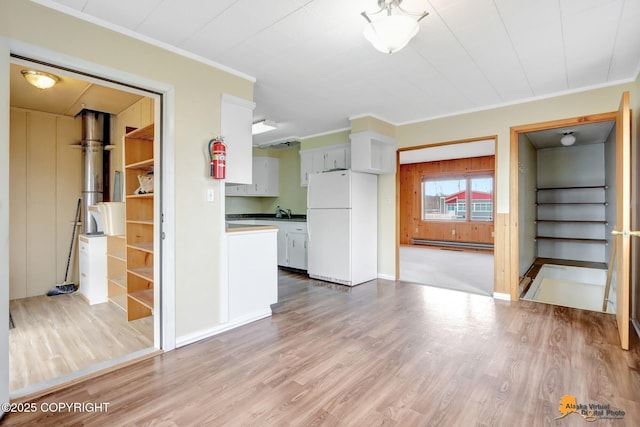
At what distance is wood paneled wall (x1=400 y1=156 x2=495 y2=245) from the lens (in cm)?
847

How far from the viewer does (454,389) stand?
194 centimetres

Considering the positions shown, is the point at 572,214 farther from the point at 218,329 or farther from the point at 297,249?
the point at 218,329

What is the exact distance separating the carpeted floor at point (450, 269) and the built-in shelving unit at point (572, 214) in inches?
55.8

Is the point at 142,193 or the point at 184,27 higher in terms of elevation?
the point at 184,27

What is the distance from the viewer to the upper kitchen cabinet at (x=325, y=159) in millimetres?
5039

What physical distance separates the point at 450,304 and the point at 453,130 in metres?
2.32

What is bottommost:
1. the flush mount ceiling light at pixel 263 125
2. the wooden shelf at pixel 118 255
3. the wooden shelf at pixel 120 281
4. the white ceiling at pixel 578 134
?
the wooden shelf at pixel 120 281

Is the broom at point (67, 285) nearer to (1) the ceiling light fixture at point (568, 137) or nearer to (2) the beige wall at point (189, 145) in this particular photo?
(2) the beige wall at point (189, 145)

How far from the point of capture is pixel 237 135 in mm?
2936

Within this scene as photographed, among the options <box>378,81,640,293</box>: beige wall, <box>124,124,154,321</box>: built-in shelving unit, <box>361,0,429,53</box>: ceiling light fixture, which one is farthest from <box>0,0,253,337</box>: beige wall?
<box>378,81,640,293</box>: beige wall

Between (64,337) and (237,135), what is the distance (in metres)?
2.30

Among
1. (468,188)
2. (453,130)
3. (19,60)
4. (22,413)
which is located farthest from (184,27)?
(468,188)

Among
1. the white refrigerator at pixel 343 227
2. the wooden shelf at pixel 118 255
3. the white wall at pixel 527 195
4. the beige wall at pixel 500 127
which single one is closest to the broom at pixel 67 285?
the wooden shelf at pixel 118 255

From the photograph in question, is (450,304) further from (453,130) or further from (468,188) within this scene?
(468,188)
